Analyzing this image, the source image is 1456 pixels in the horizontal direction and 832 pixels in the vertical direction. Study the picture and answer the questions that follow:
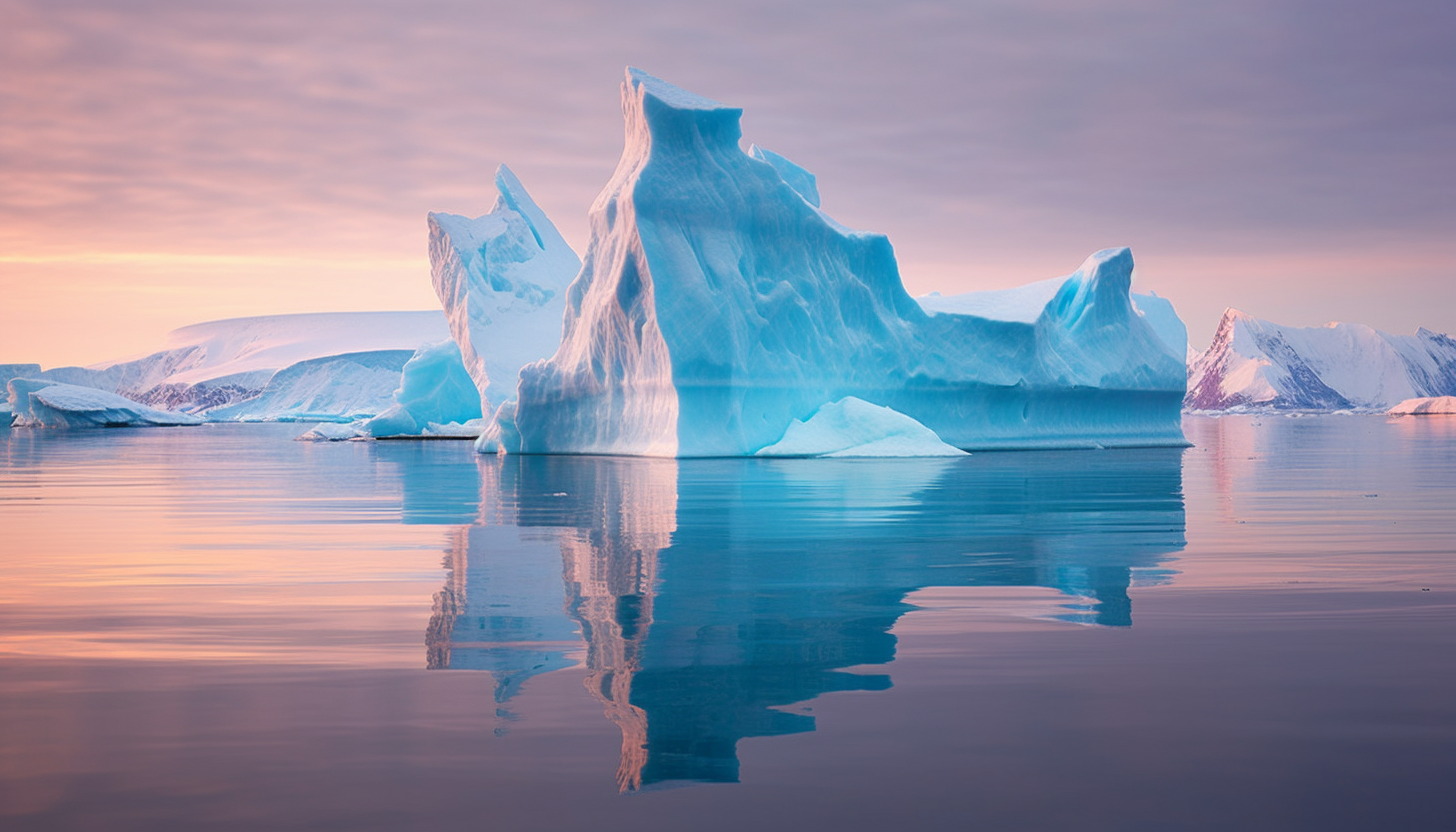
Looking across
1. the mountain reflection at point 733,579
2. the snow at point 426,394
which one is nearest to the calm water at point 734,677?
the mountain reflection at point 733,579

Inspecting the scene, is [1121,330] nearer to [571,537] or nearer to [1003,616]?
[571,537]

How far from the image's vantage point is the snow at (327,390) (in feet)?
229

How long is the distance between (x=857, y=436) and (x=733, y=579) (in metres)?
14.9

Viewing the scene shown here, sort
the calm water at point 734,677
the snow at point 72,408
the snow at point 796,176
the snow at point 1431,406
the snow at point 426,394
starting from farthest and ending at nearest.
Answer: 1. the snow at point 1431,406
2. the snow at point 72,408
3. the snow at point 426,394
4. the snow at point 796,176
5. the calm water at point 734,677

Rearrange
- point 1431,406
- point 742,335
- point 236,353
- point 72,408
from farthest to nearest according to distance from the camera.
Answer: point 236,353
point 1431,406
point 72,408
point 742,335

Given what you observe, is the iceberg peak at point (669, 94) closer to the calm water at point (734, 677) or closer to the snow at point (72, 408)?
the calm water at point (734, 677)

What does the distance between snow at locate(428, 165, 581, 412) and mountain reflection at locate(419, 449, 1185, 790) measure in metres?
18.2

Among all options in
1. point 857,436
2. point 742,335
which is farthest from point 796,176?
point 857,436

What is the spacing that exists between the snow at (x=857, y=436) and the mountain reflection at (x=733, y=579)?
24.6 feet

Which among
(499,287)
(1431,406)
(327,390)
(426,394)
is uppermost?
(327,390)

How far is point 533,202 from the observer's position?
3478cm

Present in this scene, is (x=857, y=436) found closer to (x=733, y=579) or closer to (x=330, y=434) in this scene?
(x=733, y=579)

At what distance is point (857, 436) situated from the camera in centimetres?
2006

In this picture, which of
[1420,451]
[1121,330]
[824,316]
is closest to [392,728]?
[824,316]
